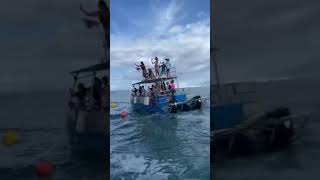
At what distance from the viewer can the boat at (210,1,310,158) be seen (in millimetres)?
2701

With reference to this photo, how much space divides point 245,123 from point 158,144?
24.7ft

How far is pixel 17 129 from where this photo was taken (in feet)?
8.02

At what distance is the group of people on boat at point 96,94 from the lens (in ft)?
8.73

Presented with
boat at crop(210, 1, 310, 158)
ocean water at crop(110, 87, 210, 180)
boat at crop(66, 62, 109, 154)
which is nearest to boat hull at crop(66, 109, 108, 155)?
boat at crop(66, 62, 109, 154)

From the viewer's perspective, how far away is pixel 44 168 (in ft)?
8.21

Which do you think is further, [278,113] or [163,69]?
[163,69]

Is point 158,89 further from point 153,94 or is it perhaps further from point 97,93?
point 97,93

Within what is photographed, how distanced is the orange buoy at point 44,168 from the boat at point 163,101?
23.9 feet

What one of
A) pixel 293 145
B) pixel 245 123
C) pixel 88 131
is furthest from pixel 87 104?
pixel 293 145

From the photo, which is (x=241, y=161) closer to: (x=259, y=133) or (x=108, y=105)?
(x=259, y=133)

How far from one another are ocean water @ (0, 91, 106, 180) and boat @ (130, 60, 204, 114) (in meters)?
7.27

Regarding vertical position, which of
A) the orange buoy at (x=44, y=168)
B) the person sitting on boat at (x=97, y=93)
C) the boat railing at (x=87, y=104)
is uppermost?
the person sitting on boat at (x=97, y=93)

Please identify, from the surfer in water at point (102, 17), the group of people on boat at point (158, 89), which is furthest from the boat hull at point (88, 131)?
the group of people on boat at point (158, 89)

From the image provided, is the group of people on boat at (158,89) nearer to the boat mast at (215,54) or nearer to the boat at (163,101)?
the boat at (163,101)
